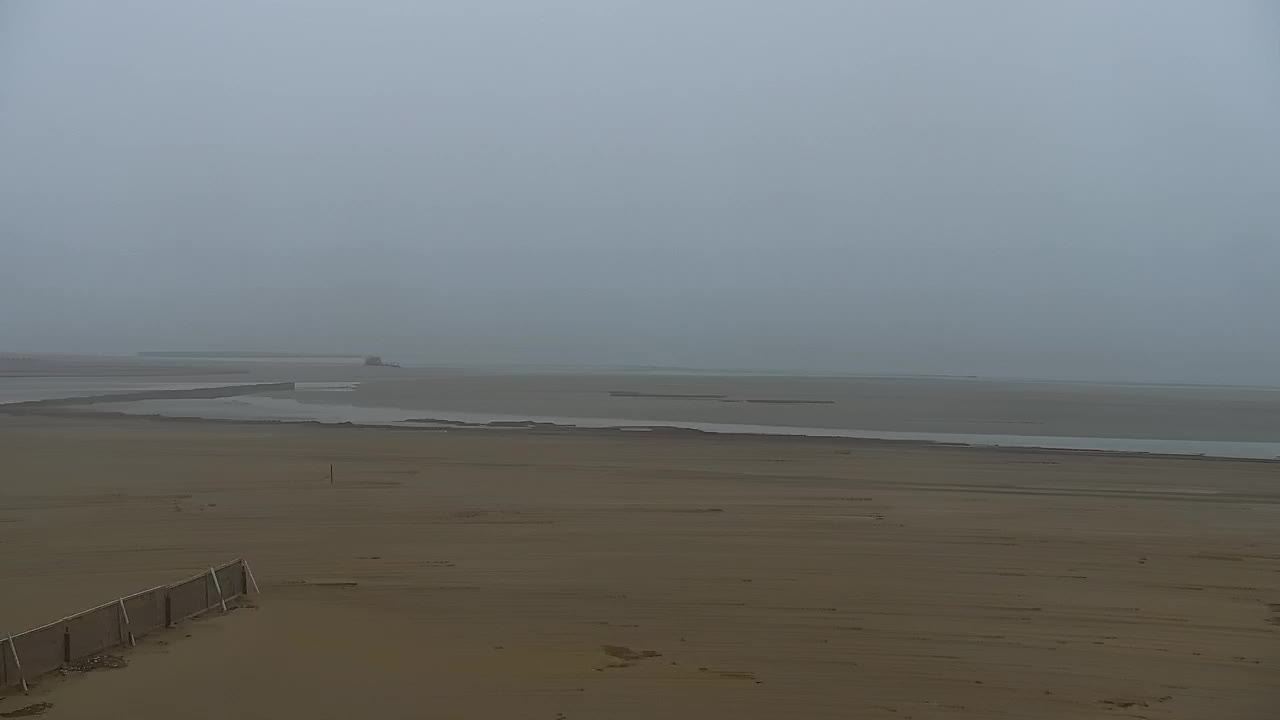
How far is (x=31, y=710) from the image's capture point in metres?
7.02

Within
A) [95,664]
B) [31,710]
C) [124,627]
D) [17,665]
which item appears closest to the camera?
[31,710]

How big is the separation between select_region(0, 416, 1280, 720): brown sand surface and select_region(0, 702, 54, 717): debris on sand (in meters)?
0.14

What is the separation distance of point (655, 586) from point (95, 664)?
635cm

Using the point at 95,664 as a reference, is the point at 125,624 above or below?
above

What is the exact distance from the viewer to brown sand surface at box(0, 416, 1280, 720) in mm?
7938

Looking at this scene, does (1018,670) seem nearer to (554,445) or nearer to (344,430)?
(554,445)

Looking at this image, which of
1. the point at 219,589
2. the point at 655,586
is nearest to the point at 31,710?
the point at 219,589

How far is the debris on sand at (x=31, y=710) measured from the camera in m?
6.94

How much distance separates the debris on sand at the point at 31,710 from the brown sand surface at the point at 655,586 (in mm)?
138

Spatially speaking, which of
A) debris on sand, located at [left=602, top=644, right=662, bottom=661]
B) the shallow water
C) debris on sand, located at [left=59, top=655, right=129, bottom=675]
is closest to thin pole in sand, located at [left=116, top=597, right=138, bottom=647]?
debris on sand, located at [left=59, top=655, right=129, bottom=675]

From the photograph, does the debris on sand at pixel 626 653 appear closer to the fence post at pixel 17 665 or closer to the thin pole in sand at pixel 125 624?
the thin pole in sand at pixel 125 624

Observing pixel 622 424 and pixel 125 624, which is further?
pixel 622 424

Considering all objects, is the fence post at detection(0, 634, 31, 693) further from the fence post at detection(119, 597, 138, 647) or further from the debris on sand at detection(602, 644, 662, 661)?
the debris on sand at detection(602, 644, 662, 661)

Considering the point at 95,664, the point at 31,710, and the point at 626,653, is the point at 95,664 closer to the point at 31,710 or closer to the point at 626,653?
the point at 31,710
